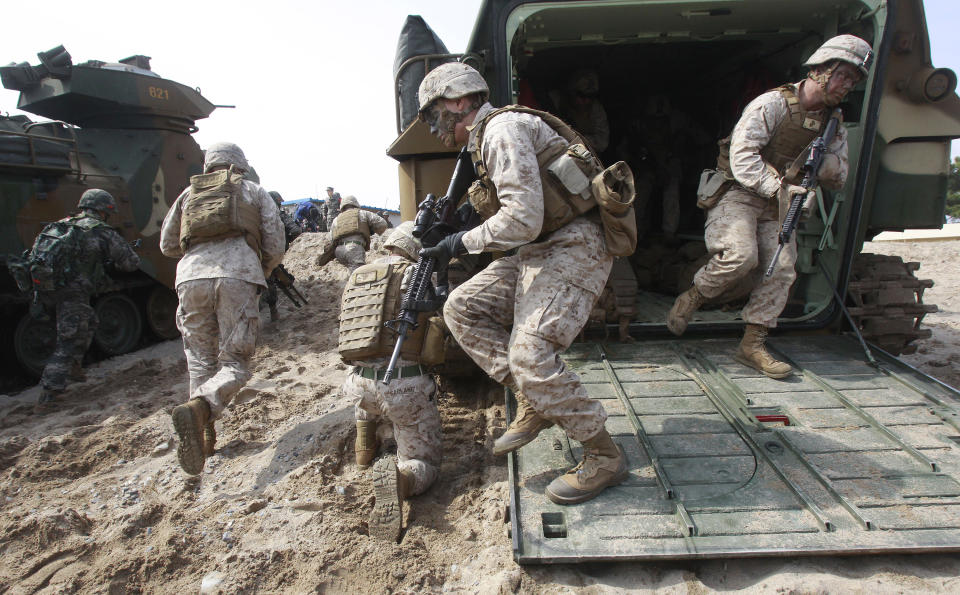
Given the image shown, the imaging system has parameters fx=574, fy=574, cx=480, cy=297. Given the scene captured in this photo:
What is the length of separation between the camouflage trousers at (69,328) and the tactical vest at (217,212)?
2130 mm

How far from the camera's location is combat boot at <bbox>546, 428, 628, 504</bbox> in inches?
95.3

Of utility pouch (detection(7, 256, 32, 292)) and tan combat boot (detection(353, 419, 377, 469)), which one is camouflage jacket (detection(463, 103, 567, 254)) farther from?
utility pouch (detection(7, 256, 32, 292))

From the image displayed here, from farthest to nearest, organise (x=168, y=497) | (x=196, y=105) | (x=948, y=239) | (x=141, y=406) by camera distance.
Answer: (x=948, y=239) → (x=196, y=105) → (x=141, y=406) → (x=168, y=497)

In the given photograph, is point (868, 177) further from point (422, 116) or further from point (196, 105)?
point (196, 105)

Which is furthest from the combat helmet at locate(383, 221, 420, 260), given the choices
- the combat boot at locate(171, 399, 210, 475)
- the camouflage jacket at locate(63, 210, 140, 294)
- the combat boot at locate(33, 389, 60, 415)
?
the combat boot at locate(33, 389, 60, 415)

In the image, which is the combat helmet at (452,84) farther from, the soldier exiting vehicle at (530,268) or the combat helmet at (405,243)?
the combat helmet at (405,243)

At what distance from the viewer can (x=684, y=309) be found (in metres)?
3.83

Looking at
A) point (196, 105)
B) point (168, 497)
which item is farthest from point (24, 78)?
point (168, 497)

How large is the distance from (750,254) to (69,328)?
554 centimetres

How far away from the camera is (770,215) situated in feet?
12.1

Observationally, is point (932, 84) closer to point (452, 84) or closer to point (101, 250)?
point (452, 84)

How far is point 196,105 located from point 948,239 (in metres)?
13.6

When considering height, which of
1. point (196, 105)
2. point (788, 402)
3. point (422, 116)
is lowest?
point (788, 402)

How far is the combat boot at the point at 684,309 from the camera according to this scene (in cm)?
378
